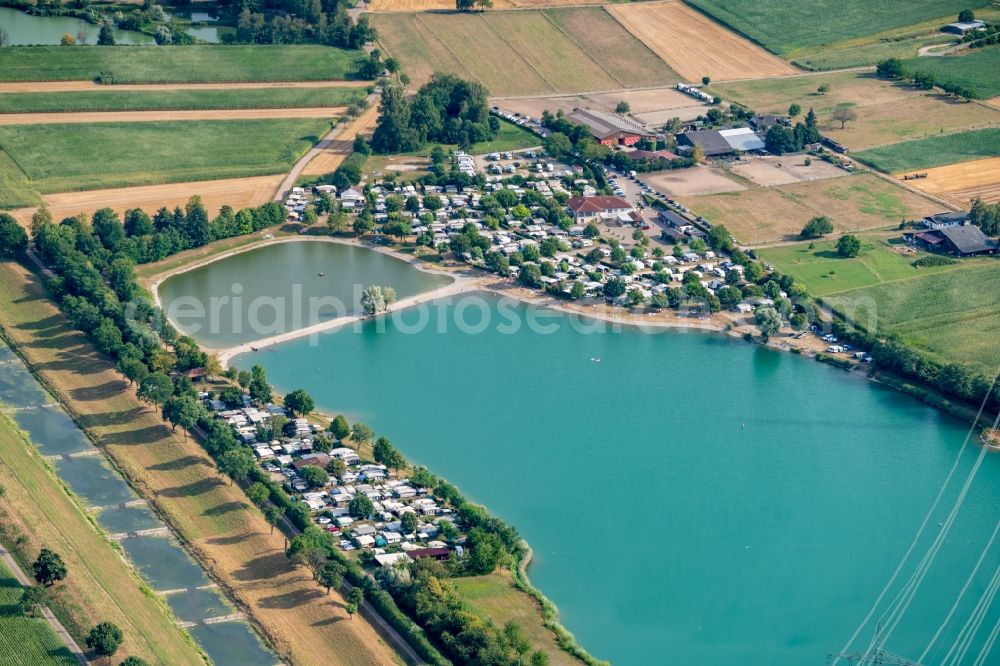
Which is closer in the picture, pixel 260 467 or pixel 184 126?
pixel 260 467

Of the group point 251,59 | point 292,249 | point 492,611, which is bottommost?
point 492,611

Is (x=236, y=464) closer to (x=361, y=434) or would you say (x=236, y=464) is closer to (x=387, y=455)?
(x=361, y=434)

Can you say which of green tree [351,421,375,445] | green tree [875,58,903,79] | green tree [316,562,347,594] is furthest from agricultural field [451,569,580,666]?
green tree [875,58,903,79]

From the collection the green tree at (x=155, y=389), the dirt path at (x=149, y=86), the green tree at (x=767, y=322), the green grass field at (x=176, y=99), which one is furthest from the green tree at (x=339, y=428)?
the dirt path at (x=149, y=86)

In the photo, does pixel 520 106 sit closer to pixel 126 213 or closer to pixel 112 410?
pixel 126 213

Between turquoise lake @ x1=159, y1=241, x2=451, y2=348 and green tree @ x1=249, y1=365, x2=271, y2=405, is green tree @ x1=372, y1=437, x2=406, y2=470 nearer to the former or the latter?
green tree @ x1=249, y1=365, x2=271, y2=405

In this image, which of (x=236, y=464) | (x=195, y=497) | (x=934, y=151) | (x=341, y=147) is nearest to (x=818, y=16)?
(x=934, y=151)

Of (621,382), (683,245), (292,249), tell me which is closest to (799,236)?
(683,245)
